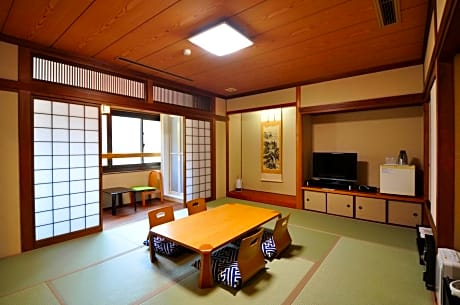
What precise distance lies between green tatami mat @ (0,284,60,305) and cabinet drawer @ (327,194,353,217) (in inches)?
157

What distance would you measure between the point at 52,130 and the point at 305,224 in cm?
384

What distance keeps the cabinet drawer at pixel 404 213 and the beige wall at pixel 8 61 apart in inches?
211

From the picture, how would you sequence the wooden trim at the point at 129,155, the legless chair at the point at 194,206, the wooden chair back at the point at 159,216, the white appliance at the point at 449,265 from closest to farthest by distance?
the white appliance at the point at 449,265 → the wooden chair back at the point at 159,216 → the legless chair at the point at 194,206 → the wooden trim at the point at 129,155

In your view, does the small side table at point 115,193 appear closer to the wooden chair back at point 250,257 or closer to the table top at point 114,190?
the table top at point 114,190

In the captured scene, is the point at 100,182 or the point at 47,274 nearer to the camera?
the point at 47,274

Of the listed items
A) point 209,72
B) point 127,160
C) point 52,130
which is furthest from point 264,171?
point 52,130

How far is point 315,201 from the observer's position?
4449 mm

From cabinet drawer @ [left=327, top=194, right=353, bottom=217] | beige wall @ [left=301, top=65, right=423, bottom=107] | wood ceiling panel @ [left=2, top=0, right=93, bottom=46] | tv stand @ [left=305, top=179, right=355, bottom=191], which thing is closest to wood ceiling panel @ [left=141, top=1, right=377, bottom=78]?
wood ceiling panel @ [left=2, top=0, right=93, bottom=46]

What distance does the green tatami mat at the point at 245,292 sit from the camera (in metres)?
1.92

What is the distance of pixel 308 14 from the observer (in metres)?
2.22

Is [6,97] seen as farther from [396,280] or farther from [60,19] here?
[396,280]

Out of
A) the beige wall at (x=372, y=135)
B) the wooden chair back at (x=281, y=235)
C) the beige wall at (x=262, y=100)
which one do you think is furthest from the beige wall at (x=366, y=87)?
the wooden chair back at (x=281, y=235)

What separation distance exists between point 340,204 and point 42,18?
4.74 m

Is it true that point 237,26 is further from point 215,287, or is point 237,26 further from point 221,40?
point 215,287
